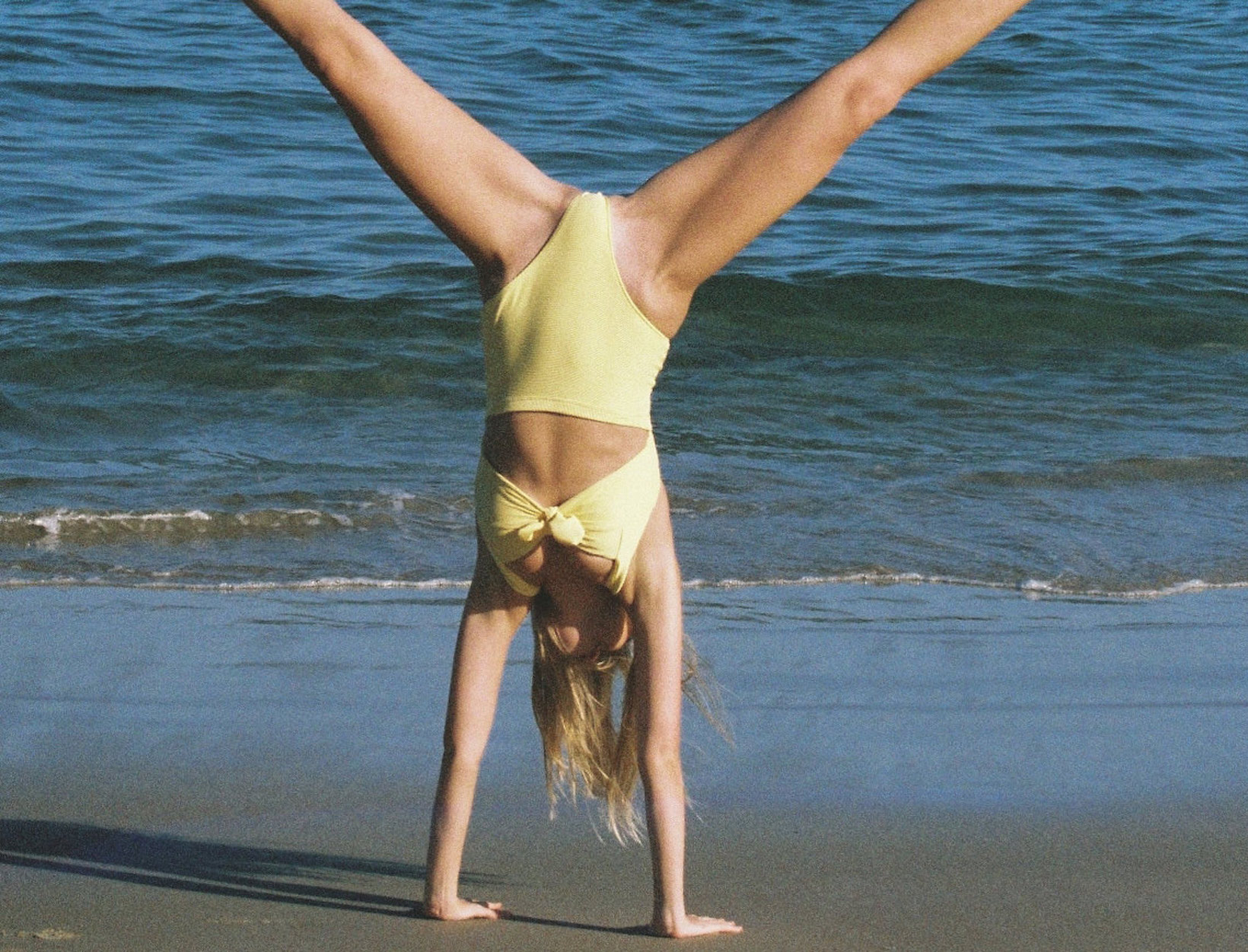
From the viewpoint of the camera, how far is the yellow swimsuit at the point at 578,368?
3.10 metres

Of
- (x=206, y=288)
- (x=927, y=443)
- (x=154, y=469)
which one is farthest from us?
(x=206, y=288)

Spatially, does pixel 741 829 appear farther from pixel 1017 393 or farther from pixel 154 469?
pixel 1017 393

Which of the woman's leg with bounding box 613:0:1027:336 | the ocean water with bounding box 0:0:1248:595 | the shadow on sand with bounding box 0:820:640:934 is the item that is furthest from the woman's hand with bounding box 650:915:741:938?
the ocean water with bounding box 0:0:1248:595

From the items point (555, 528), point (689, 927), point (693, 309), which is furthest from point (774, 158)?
point (693, 309)

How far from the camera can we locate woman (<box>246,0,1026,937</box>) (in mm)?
3033

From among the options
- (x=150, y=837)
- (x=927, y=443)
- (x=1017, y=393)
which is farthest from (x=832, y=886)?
(x=1017, y=393)

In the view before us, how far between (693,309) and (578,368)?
25.5 feet

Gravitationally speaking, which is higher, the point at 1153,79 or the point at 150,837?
the point at 1153,79

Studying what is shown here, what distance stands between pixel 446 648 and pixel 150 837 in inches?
54.7

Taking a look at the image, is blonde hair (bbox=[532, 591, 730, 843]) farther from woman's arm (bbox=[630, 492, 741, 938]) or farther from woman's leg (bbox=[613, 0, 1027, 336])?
woman's leg (bbox=[613, 0, 1027, 336])

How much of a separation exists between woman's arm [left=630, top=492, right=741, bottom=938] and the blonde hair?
12 cm

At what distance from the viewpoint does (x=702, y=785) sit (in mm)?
4145

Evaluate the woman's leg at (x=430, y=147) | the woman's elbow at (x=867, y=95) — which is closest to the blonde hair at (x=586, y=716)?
the woman's leg at (x=430, y=147)

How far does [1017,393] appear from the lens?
357 inches
